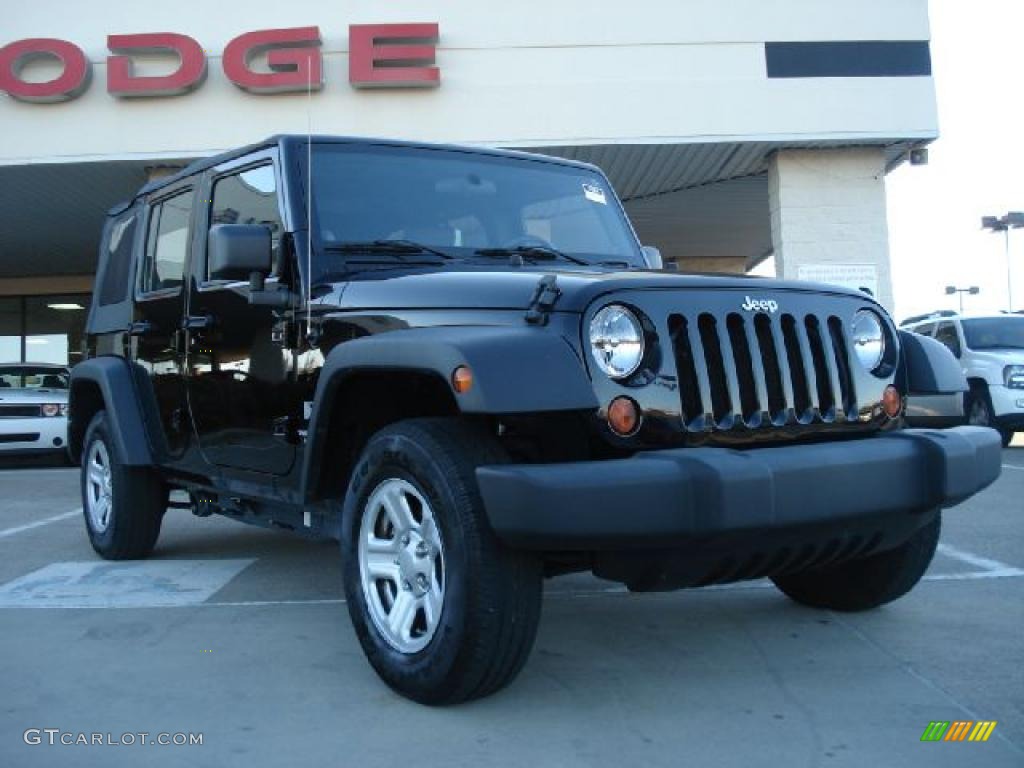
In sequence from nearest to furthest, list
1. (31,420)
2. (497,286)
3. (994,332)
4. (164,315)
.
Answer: (497,286) → (164,315) → (31,420) → (994,332)

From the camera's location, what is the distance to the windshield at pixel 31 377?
44.9 ft

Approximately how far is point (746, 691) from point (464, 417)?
4.12 ft

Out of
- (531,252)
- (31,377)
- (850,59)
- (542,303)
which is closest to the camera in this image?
(542,303)

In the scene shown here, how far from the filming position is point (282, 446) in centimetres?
402

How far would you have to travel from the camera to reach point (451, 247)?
4031 millimetres

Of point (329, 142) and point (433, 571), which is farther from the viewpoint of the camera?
point (329, 142)

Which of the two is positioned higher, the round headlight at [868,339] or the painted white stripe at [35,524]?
the round headlight at [868,339]

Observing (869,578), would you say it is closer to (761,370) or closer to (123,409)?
(761,370)

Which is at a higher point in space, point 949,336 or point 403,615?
point 949,336

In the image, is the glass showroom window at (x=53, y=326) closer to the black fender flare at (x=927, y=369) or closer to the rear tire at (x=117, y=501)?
the rear tire at (x=117, y=501)

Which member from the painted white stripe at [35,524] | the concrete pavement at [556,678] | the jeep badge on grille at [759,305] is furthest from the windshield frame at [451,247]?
the painted white stripe at [35,524]

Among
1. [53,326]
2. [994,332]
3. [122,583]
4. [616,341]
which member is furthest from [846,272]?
[53,326]

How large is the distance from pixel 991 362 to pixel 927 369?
1004 cm

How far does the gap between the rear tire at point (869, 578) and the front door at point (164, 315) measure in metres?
2.89
